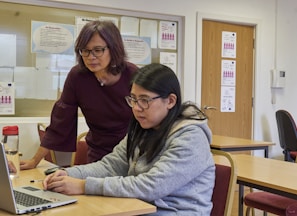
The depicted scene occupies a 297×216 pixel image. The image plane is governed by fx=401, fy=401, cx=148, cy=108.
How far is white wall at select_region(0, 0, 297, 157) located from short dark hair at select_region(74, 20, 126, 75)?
7.87 ft

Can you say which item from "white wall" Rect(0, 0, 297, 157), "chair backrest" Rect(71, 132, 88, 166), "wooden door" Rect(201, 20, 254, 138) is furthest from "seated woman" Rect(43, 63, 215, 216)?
"wooden door" Rect(201, 20, 254, 138)

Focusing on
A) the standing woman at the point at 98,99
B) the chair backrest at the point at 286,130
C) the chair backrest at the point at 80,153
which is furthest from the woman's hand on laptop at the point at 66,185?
the chair backrest at the point at 286,130

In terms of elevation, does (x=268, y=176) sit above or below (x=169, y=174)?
below

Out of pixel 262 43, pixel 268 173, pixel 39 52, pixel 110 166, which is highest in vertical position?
pixel 262 43

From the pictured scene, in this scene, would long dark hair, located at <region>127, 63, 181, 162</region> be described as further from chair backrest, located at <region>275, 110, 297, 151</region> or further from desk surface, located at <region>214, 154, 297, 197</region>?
chair backrest, located at <region>275, 110, 297, 151</region>

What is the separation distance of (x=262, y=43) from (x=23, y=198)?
13.3 feet

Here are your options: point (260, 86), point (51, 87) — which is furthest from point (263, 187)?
point (260, 86)

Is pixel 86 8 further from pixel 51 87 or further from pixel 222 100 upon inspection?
pixel 222 100

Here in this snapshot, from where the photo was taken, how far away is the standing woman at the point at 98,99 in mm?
1823

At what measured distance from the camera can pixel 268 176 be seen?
2102 millimetres

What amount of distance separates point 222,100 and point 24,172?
3.14 metres

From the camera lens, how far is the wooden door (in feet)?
14.8

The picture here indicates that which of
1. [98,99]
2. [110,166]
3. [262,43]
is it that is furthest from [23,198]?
[262,43]

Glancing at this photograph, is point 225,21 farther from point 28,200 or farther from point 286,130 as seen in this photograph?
point 28,200
